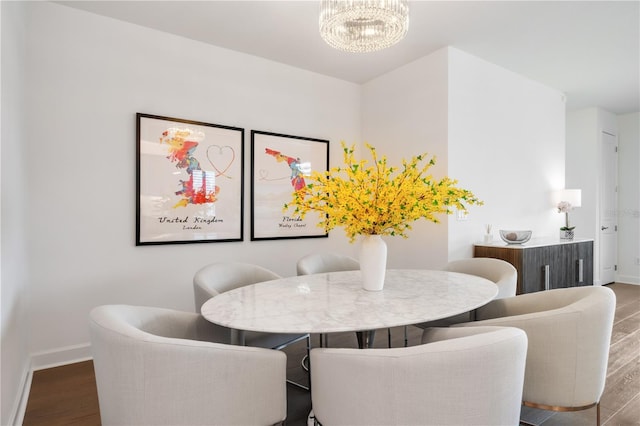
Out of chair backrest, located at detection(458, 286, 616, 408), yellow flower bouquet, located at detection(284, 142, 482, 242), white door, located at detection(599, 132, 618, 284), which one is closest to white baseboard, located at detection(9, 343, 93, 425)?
yellow flower bouquet, located at detection(284, 142, 482, 242)

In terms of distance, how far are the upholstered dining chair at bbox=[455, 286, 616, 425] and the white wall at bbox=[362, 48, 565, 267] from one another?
1882mm

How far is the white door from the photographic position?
5.53 meters

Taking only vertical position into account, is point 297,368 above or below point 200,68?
below

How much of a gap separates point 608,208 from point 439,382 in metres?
6.24

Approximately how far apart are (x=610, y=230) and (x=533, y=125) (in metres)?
2.78

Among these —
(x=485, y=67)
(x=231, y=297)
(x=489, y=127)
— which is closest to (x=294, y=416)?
(x=231, y=297)

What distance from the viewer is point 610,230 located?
5711 millimetres

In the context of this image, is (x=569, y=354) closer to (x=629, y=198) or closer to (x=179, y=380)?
(x=179, y=380)

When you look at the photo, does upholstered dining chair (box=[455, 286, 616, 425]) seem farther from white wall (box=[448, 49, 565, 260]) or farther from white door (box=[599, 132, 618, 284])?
white door (box=[599, 132, 618, 284])

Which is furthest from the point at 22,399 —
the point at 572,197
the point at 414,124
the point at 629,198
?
the point at 629,198

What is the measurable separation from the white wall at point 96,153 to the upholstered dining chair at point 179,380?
70.1 inches

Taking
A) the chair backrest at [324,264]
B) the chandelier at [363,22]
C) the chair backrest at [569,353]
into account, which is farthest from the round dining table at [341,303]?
the chandelier at [363,22]

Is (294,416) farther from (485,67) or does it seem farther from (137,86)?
(485,67)

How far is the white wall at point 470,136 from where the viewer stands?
3.48 metres
